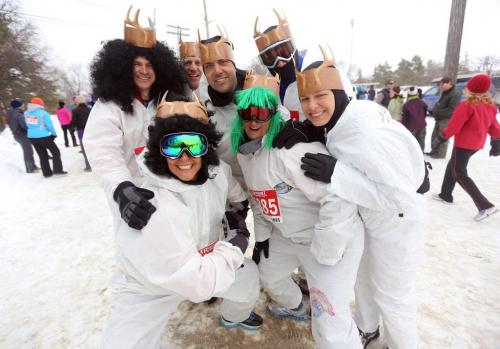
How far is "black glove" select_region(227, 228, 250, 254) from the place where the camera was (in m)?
1.85

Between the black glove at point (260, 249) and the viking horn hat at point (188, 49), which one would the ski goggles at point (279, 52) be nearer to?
the viking horn hat at point (188, 49)

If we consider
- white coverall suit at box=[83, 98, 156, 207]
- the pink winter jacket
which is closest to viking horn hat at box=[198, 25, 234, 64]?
white coverall suit at box=[83, 98, 156, 207]

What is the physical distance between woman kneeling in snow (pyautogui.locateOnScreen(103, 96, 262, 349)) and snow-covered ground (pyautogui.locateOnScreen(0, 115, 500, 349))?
60 centimetres

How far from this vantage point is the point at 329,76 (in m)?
1.64

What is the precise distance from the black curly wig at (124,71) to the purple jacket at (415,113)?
653 cm

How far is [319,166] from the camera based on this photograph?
1526 millimetres

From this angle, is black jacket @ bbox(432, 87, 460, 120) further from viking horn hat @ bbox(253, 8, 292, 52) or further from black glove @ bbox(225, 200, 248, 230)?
black glove @ bbox(225, 200, 248, 230)

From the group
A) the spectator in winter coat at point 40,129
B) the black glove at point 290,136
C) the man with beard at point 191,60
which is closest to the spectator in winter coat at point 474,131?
the black glove at point 290,136

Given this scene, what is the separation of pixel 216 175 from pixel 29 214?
457cm

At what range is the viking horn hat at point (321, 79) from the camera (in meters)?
1.62

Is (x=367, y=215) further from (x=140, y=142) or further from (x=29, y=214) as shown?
(x=29, y=214)

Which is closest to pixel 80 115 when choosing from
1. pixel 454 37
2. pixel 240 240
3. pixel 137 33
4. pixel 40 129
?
pixel 40 129

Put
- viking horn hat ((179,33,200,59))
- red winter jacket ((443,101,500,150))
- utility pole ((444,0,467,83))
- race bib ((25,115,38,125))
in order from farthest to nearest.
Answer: utility pole ((444,0,467,83)) < race bib ((25,115,38,125)) < red winter jacket ((443,101,500,150)) < viking horn hat ((179,33,200,59))

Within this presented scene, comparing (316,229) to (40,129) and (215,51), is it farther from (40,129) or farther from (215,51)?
(40,129)
